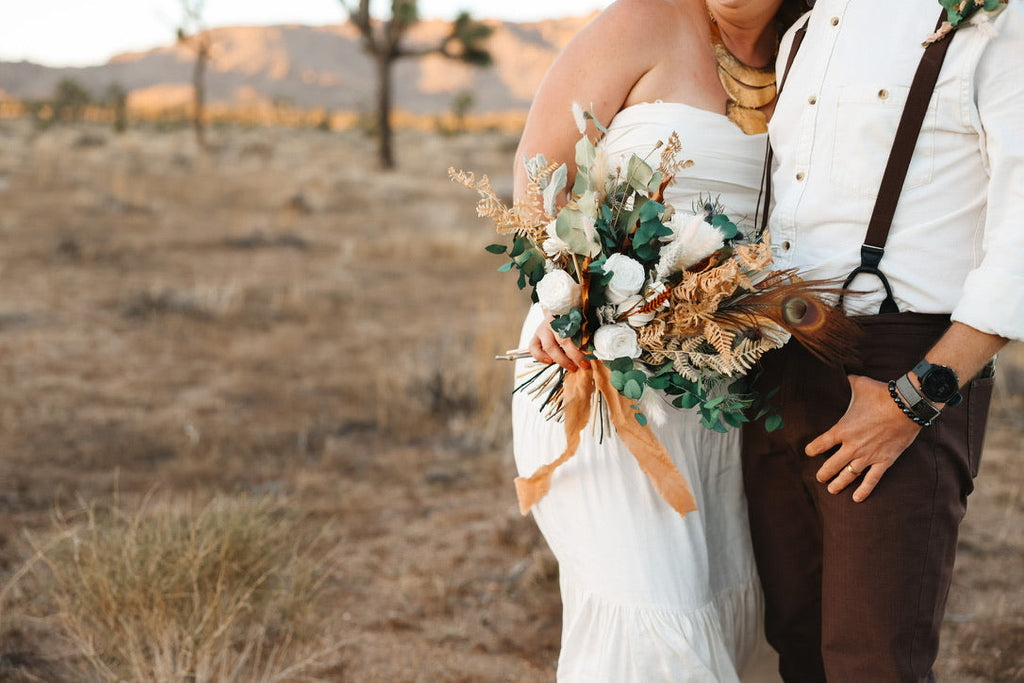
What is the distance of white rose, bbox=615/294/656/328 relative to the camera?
189cm

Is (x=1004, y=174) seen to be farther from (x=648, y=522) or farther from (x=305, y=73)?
(x=305, y=73)

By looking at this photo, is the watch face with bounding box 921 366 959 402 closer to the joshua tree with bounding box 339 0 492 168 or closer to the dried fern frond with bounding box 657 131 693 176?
the dried fern frond with bounding box 657 131 693 176

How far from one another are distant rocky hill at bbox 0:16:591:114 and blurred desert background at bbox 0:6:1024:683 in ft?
276

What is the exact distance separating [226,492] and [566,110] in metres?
3.32

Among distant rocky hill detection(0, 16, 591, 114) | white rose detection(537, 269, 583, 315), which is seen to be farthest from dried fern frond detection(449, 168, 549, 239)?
distant rocky hill detection(0, 16, 591, 114)

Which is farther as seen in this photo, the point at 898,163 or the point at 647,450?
the point at 647,450

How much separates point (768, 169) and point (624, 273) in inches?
24.9

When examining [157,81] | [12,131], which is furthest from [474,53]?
[157,81]

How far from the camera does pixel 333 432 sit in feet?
18.9

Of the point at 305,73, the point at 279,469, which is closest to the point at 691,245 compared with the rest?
the point at 279,469

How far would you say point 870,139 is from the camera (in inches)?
73.9

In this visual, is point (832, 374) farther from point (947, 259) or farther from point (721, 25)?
point (721, 25)

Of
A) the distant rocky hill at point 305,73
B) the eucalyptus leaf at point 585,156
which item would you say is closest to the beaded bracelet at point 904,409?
the eucalyptus leaf at point 585,156

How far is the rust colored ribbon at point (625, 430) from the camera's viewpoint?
2141 millimetres
